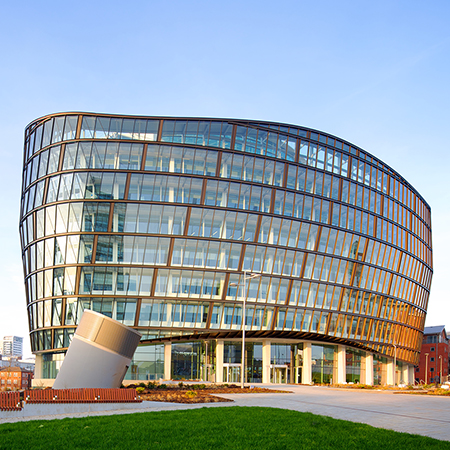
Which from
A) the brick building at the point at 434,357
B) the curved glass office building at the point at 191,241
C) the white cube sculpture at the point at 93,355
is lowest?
the brick building at the point at 434,357

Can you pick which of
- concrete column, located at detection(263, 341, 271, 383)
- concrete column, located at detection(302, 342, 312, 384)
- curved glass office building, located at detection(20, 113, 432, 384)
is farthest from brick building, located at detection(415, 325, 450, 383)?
concrete column, located at detection(263, 341, 271, 383)

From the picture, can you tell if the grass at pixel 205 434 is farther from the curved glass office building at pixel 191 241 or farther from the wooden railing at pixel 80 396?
the curved glass office building at pixel 191 241

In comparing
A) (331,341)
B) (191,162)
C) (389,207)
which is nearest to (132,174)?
(191,162)

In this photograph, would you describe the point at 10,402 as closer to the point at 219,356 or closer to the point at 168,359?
the point at 168,359

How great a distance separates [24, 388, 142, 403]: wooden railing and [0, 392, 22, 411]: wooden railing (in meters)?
0.34

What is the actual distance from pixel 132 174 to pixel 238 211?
12.0 m

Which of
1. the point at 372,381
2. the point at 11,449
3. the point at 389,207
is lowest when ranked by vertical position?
the point at 372,381

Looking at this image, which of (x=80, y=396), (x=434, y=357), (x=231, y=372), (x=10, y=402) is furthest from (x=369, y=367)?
(x=434, y=357)

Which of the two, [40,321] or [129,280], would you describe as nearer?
[129,280]

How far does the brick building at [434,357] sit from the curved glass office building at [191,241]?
213 ft

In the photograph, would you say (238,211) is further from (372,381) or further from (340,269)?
(372,381)

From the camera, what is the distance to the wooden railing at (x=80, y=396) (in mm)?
19103

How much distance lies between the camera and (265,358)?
60.0 meters

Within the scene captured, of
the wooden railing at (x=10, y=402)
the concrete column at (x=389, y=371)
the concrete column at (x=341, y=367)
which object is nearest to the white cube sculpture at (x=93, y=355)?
the wooden railing at (x=10, y=402)
